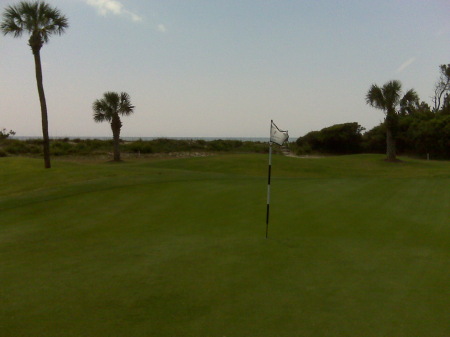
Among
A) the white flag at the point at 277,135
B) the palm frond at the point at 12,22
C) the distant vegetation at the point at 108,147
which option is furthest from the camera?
the distant vegetation at the point at 108,147

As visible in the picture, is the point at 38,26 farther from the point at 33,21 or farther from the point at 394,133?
the point at 394,133

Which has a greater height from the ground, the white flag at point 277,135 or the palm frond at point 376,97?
the palm frond at point 376,97

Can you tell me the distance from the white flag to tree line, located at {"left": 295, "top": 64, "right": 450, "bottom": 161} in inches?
1397

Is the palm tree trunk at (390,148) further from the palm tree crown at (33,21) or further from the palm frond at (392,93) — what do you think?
the palm tree crown at (33,21)

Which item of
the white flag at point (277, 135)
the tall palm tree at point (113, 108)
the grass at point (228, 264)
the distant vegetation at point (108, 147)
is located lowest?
the grass at point (228, 264)

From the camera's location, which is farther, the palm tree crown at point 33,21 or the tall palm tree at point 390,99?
the tall palm tree at point 390,99

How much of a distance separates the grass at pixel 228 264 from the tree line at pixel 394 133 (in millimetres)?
30007

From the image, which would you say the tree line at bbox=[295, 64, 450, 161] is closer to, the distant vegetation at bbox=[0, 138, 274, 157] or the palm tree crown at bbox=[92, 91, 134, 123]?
the distant vegetation at bbox=[0, 138, 274, 157]

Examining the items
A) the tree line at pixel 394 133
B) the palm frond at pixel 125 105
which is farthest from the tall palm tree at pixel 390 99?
the palm frond at pixel 125 105

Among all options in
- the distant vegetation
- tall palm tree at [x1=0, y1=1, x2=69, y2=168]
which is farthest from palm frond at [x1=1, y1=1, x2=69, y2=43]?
the distant vegetation

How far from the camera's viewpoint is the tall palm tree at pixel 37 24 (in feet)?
75.7

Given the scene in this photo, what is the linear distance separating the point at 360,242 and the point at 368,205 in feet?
11.0

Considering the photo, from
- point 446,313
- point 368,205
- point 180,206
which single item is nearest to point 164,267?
point 446,313

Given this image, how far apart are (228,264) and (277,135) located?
3185 millimetres
